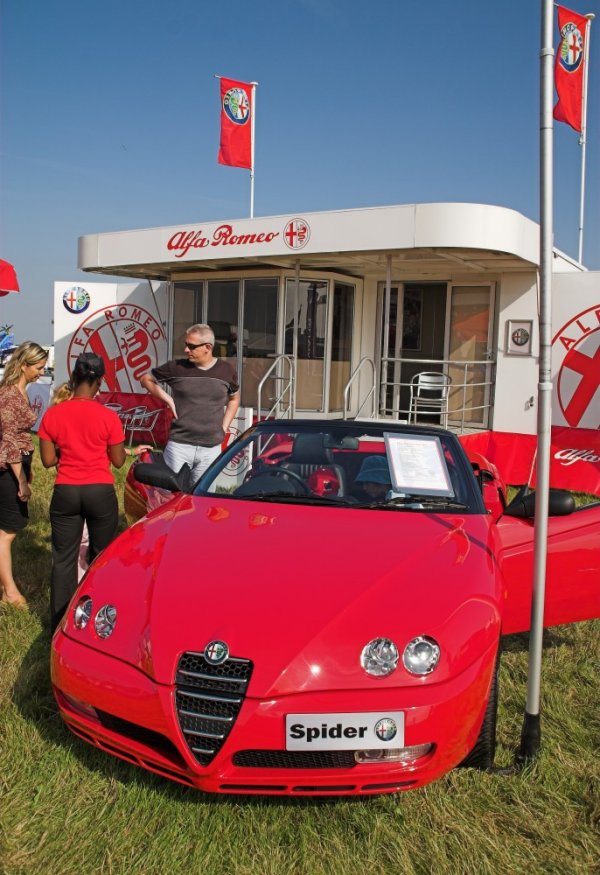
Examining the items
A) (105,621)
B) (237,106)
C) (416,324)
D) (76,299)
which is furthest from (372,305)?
(105,621)

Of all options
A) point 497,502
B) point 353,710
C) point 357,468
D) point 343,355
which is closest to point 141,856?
point 353,710

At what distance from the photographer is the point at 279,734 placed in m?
2.49

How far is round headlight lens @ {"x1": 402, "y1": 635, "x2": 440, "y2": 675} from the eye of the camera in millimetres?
2611

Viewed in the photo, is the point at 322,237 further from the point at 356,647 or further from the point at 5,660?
the point at 356,647

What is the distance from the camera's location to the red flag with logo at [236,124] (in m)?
15.6

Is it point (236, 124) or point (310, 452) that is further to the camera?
point (236, 124)

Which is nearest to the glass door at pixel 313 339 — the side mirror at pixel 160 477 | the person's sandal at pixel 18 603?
the person's sandal at pixel 18 603

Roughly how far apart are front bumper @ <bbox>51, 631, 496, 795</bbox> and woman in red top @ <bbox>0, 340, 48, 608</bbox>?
2.60m

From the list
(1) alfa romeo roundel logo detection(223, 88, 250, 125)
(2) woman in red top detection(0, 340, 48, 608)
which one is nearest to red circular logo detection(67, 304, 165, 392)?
(1) alfa romeo roundel logo detection(223, 88, 250, 125)

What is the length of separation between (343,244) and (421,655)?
334 inches

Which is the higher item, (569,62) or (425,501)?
(569,62)

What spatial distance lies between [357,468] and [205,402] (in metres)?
1.77

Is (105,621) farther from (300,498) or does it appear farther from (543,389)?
(543,389)

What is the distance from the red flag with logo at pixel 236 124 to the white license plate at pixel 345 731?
14812 millimetres
